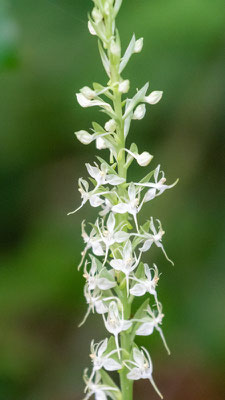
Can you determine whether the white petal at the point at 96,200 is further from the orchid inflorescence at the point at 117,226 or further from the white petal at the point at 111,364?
the white petal at the point at 111,364

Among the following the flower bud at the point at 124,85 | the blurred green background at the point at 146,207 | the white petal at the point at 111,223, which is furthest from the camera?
the blurred green background at the point at 146,207

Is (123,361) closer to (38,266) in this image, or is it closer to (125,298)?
(125,298)

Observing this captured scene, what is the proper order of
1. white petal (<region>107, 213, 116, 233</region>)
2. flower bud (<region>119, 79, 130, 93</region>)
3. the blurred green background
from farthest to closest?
the blurred green background < white petal (<region>107, 213, 116, 233</region>) < flower bud (<region>119, 79, 130, 93</region>)

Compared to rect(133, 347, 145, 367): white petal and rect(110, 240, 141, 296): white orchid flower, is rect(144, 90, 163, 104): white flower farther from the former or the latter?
rect(133, 347, 145, 367): white petal

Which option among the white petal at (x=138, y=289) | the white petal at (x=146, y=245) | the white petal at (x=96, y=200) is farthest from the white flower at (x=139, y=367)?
the white petal at (x=96, y=200)

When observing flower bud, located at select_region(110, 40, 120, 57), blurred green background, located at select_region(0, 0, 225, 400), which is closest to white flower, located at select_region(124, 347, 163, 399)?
flower bud, located at select_region(110, 40, 120, 57)

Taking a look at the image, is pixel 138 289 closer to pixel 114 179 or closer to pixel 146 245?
pixel 146 245

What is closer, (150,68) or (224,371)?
(224,371)

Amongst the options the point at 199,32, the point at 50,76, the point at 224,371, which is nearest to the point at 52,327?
the point at 224,371
